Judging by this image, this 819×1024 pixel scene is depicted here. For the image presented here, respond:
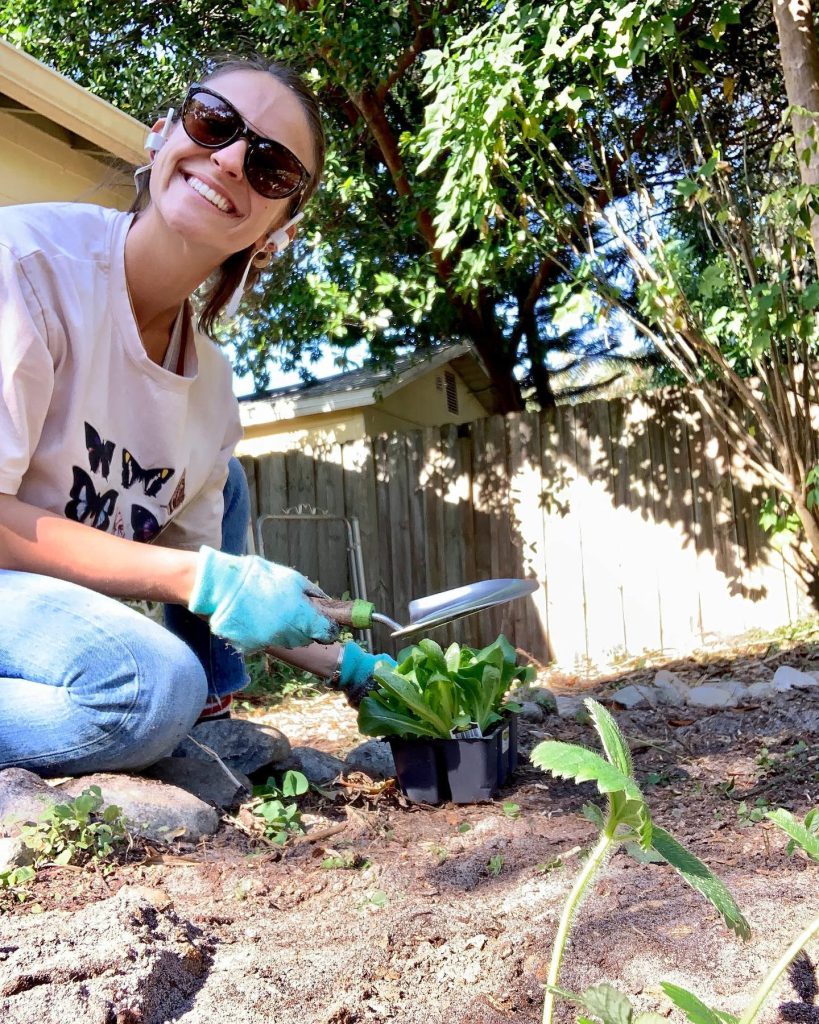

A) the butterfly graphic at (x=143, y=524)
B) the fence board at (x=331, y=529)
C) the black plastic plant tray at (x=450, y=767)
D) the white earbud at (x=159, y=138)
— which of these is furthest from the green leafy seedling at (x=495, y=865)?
the fence board at (x=331, y=529)

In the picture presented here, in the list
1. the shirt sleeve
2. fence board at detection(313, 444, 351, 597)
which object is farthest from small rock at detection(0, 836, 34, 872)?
fence board at detection(313, 444, 351, 597)

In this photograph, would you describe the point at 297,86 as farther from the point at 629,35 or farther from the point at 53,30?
the point at 53,30

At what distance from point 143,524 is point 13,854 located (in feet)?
2.94

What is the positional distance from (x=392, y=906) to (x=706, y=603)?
4439mm

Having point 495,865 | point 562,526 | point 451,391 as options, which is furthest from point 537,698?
point 451,391

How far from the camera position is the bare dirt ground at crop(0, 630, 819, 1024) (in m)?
1.01

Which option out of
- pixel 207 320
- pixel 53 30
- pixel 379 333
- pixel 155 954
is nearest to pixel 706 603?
pixel 379 333

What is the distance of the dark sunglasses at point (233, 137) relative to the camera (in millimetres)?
1885

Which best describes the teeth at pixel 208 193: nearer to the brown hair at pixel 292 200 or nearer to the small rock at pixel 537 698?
the brown hair at pixel 292 200

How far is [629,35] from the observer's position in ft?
11.7

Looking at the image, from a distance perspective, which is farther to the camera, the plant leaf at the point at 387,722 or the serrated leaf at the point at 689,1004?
the plant leaf at the point at 387,722

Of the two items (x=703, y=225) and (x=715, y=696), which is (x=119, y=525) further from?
(x=703, y=225)

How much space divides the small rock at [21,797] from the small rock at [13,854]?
8cm

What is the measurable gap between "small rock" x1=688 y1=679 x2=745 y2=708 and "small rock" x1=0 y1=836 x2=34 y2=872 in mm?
2554
